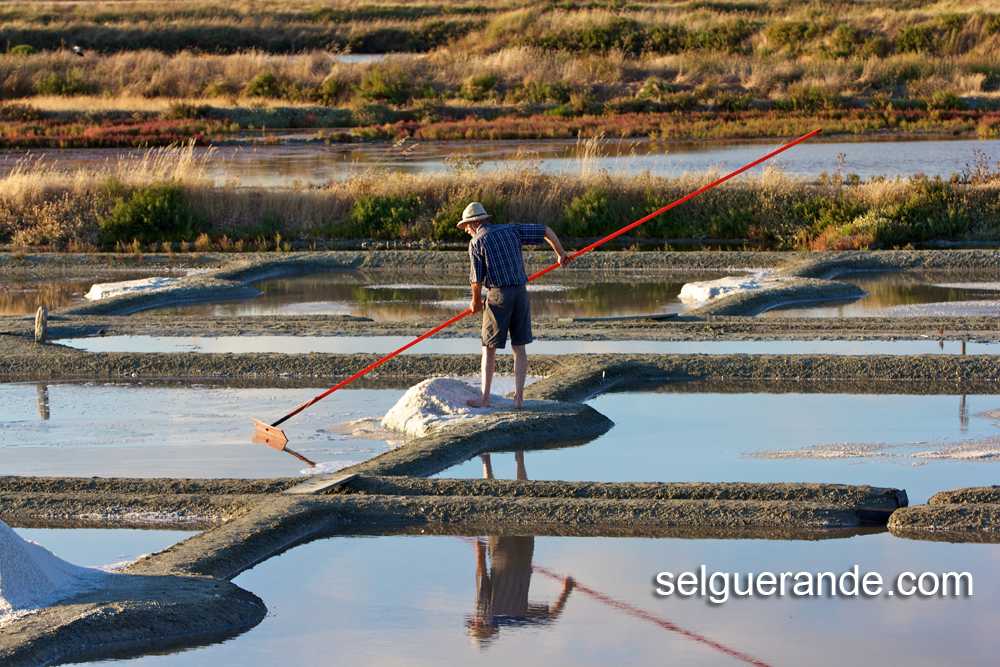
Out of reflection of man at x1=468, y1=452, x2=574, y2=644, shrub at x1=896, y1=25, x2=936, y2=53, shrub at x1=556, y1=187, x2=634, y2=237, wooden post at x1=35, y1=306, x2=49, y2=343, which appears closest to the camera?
reflection of man at x1=468, y1=452, x2=574, y2=644

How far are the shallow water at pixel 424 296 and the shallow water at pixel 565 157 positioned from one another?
9.66 m

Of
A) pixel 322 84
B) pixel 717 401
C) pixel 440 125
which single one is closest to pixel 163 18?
pixel 322 84

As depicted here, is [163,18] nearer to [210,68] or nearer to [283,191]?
[210,68]

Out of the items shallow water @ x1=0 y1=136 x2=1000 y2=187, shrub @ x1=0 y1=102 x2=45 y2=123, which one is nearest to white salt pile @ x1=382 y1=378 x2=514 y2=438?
shallow water @ x1=0 y1=136 x2=1000 y2=187

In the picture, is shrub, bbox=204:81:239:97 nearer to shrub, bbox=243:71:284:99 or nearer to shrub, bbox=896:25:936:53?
shrub, bbox=243:71:284:99

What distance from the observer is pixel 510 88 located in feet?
165

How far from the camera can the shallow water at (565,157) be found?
28.4 metres

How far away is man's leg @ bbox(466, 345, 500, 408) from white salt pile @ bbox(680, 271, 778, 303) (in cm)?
617

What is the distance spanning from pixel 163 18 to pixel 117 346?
2801 inches

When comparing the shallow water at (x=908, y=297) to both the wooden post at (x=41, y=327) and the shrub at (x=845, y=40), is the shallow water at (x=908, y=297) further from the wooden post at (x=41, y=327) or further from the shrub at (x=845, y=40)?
the shrub at (x=845, y=40)

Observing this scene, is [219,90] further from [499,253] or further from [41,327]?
[499,253]

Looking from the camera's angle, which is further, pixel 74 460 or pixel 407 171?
pixel 407 171

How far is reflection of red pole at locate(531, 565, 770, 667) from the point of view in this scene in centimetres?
489

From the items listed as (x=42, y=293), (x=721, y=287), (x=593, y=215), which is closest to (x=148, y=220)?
(x=42, y=293)
